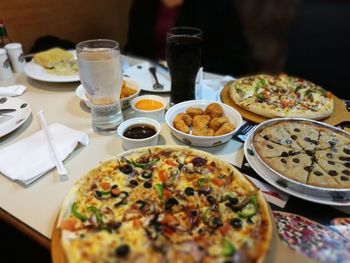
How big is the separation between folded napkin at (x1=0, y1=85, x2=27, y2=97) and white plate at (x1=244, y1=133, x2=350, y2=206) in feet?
4.37

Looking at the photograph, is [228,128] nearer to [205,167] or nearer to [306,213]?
[205,167]

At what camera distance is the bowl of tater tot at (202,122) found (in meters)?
1.23

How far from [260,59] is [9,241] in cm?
325

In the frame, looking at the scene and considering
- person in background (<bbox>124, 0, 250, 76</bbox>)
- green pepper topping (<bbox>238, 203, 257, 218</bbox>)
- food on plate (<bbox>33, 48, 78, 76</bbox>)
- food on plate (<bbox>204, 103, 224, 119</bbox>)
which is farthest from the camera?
person in background (<bbox>124, 0, 250, 76</bbox>)

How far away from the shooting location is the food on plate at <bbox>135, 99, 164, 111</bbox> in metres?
1.46

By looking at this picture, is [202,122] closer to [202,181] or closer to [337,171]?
[202,181]

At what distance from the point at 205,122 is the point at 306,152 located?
432 millimetres

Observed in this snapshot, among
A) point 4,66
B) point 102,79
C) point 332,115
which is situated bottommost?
point 332,115

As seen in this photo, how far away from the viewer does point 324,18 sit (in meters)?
2.49

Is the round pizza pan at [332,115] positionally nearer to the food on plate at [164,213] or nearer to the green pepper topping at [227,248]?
the food on plate at [164,213]

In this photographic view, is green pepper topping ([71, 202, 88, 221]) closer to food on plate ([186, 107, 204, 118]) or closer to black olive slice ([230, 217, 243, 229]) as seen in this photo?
black olive slice ([230, 217, 243, 229])

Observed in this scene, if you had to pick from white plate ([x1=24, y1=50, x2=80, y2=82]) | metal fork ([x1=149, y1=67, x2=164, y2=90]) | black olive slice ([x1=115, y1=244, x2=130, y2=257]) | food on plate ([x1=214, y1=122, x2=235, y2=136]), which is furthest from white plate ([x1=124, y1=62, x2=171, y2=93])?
black olive slice ([x1=115, y1=244, x2=130, y2=257])

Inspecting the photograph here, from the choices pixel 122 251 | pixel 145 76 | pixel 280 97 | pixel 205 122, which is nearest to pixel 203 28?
pixel 145 76

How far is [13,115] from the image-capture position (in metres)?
1.44
